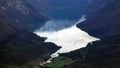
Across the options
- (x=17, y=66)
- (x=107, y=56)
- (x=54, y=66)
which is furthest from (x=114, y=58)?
(x=17, y=66)

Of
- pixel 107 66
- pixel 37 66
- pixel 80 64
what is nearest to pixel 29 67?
pixel 37 66

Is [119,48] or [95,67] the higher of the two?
[119,48]

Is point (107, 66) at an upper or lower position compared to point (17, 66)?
lower

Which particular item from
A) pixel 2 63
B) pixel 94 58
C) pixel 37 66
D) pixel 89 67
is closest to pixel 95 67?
pixel 89 67

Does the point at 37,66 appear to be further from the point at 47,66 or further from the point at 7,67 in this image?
the point at 7,67

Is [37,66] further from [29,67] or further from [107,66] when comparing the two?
[107,66]

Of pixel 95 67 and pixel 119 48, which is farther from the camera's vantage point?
pixel 119 48

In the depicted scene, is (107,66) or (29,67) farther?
(29,67)

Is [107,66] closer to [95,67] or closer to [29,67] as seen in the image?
[95,67]
